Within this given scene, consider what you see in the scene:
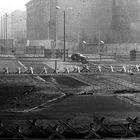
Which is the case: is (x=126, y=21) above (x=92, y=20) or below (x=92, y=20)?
below

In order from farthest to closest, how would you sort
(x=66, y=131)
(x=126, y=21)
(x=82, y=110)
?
(x=126, y=21)
(x=82, y=110)
(x=66, y=131)

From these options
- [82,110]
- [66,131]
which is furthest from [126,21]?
[66,131]

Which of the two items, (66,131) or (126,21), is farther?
(126,21)

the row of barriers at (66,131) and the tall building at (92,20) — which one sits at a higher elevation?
the tall building at (92,20)

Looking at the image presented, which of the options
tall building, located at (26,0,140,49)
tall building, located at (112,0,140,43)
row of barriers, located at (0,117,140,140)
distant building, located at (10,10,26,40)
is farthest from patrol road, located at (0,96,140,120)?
distant building, located at (10,10,26,40)

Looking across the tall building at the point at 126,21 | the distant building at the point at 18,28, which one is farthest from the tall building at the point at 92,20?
the distant building at the point at 18,28

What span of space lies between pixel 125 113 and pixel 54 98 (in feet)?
13.8

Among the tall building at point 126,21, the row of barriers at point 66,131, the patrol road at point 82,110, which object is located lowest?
the patrol road at point 82,110

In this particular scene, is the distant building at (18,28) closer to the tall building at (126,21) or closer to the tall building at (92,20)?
the tall building at (92,20)

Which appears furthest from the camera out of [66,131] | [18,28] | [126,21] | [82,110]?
[18,28]

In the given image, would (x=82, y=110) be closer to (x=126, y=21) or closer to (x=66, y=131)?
(x=66, y=131)

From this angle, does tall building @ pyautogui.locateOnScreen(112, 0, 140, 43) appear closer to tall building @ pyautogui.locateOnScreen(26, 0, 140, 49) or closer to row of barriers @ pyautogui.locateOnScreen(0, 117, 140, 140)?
tall building @ pyautogui.locateOnScreen(26, 0, 140, 49)

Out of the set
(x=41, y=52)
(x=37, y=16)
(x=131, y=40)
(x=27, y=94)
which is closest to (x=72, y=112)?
(x=27, y=94)

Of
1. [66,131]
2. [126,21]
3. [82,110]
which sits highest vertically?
[126,21]
